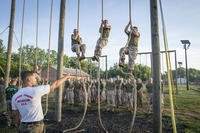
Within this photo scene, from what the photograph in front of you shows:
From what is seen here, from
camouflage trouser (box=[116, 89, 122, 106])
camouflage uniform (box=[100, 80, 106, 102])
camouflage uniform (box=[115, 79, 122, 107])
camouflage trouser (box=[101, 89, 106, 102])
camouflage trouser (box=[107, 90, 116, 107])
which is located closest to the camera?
camouflage trouser (box=[107, 90, 116, 107])

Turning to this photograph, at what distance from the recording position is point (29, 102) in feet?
14.0

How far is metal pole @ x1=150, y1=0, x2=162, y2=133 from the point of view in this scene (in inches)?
221

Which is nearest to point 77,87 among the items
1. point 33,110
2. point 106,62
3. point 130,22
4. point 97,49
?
point 106,62

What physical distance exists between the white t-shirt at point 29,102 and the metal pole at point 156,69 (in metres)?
2.59

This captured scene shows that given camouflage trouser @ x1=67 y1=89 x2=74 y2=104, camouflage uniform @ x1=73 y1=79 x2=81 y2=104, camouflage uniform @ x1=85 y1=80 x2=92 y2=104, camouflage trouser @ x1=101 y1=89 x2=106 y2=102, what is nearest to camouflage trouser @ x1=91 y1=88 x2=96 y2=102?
camouflage uniform @ x1=85 y1=80 x2=92 y2=104

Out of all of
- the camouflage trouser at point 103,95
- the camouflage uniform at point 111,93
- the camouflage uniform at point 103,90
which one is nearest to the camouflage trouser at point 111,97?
the camouflage uniform at point 111,93

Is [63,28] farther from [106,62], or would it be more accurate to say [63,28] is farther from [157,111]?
[106,62]

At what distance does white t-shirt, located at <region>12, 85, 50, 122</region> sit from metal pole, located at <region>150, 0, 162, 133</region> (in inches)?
102

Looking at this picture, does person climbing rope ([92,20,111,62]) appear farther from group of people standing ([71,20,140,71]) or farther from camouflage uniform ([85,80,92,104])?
camouflage uniform ([85,80,92,104])

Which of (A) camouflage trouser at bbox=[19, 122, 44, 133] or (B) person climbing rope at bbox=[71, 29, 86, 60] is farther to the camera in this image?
(B) person climbing rope at bbox=[71, 29, 86, 60]

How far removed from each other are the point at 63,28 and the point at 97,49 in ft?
8.38

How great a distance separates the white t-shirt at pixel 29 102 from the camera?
4.28 metres

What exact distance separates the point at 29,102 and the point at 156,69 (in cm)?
293

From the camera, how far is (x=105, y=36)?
757 cm
